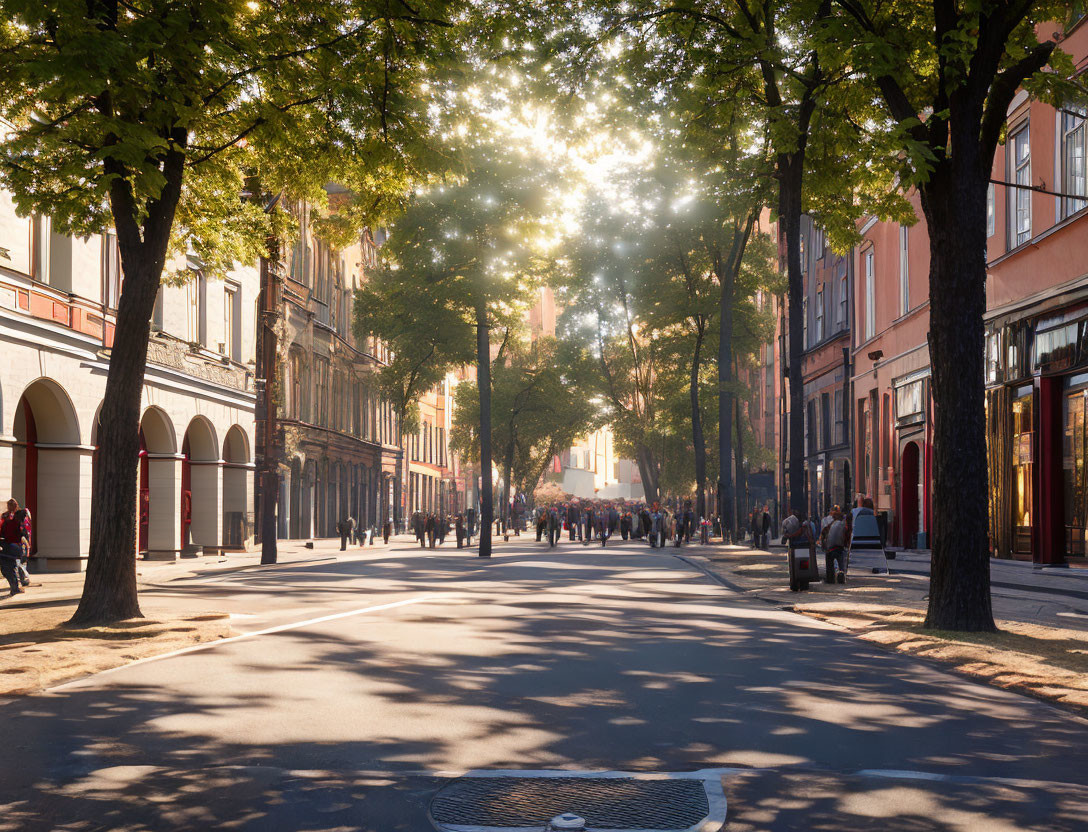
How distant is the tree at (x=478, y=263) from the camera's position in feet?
130

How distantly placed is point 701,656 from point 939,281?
211 inches

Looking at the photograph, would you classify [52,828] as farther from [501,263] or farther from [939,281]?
[501,263]

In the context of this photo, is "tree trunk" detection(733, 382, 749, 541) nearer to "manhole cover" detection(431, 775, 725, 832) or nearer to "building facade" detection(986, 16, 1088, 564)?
"building facade" detection(986, 16, 1088, 564)

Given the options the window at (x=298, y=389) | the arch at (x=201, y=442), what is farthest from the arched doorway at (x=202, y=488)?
the window at (x=298, y=389)

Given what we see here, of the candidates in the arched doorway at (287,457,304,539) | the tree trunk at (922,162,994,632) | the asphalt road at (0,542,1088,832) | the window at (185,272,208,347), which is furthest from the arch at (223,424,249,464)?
the tree trunk at (922,162,994,632)

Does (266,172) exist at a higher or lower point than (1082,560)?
higher

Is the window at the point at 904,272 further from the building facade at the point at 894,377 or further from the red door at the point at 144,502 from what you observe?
the red door at the point at 144,502

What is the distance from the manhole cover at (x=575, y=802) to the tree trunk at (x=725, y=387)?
3758cm

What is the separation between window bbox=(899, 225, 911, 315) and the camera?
38.6 meters

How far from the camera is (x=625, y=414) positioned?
64812mm

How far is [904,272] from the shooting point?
39.3m

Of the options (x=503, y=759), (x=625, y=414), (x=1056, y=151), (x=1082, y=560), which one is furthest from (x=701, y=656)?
(x=625, y=414)

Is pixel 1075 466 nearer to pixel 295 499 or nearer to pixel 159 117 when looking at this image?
pixel 159 117

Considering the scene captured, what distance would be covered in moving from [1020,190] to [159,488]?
2185 cm
